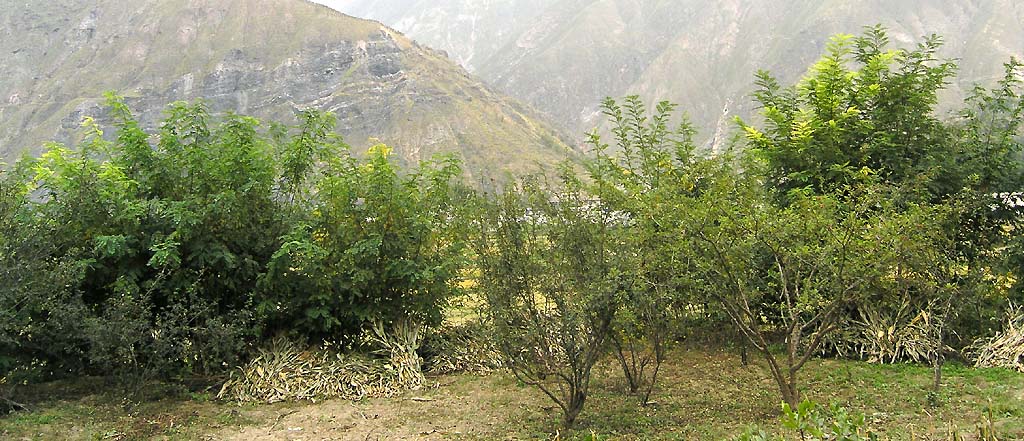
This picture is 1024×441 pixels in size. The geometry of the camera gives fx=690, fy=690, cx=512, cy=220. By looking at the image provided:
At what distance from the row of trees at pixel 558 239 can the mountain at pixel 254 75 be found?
9139 cm

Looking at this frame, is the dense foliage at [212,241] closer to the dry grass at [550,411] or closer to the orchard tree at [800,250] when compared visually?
the dry grass at [550,411]

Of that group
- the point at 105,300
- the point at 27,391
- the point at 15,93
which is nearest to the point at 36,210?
the point at 105,300

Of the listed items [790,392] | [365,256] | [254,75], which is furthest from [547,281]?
[254,75]

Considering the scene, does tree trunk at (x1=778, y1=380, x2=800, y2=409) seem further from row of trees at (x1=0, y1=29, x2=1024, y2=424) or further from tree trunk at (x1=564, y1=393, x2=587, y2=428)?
tree trunk at (x1=564, y1=393, x2=587, y2=428)

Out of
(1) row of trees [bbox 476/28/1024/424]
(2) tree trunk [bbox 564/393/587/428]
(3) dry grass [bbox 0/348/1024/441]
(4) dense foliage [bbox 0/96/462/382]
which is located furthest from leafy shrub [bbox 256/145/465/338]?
(2) tree trunk [bbox 564/393/587/428]

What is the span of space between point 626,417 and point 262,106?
13929 cm

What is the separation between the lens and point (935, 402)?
7.62 m

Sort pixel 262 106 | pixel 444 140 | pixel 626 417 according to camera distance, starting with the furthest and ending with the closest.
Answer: pixel 262 106
pixel 444 140
pixel 626 417

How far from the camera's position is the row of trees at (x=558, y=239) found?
23.6 ft

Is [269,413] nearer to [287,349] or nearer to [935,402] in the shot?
[287,349]

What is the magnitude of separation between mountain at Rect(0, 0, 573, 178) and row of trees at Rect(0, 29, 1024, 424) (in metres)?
91.4

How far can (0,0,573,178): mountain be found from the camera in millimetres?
119812

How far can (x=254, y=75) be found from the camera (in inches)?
5610

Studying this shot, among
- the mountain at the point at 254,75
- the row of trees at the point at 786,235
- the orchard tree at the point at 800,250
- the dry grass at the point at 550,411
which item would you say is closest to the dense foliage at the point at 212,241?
the dry grass at the point at 550,411
